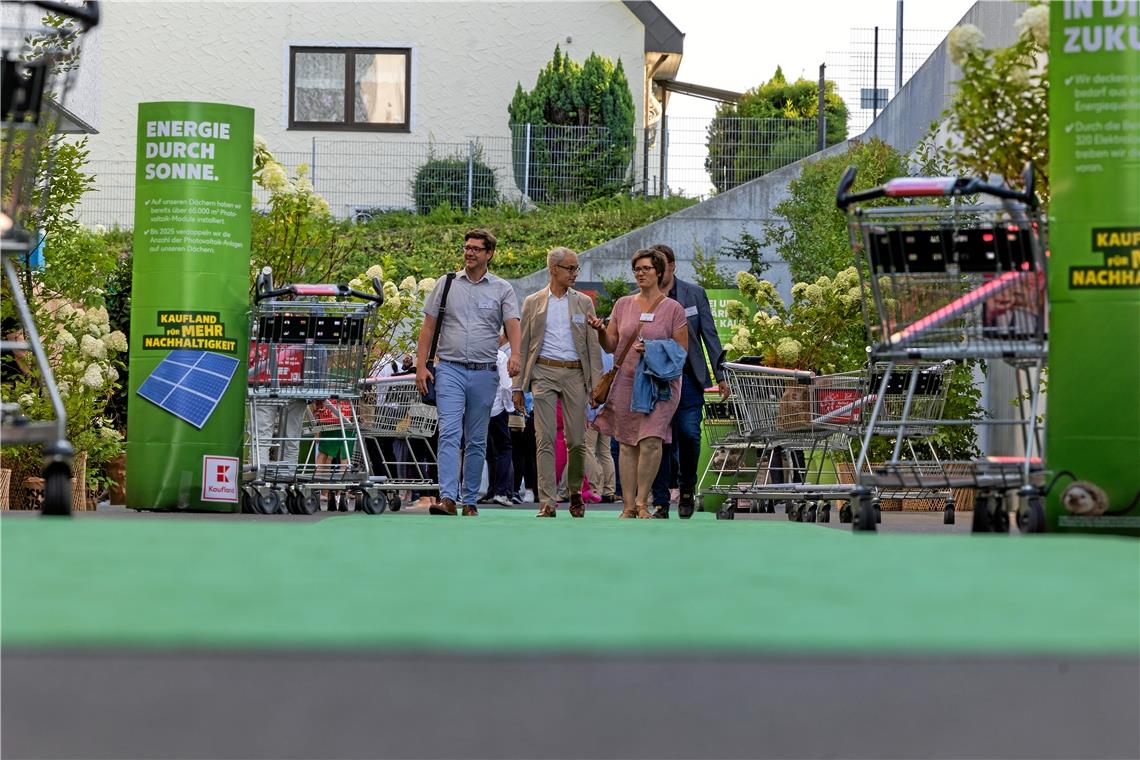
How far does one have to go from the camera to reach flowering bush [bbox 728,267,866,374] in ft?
51.0

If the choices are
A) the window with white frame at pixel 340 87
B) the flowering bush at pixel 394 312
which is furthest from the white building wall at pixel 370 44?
the flowering bush at pixel 394 312

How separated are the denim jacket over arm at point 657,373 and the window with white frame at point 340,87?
85.2ft

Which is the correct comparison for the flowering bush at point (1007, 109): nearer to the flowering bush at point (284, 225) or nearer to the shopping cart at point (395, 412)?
the shopping cart at point (395, 412)

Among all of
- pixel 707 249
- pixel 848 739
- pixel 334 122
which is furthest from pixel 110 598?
pixel 334 122

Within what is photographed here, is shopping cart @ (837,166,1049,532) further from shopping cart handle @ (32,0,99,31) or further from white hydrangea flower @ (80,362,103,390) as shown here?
white hydrangea flower @ (80,362,103,390)

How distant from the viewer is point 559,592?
14.7ft

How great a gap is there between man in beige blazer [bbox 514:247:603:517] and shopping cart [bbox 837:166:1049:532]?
4037 millimetres

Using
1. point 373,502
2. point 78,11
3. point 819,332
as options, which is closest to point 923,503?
point 819,332

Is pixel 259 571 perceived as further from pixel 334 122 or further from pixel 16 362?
pixel 334 122

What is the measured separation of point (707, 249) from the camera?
93.1ft

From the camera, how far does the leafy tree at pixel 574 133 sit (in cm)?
3250

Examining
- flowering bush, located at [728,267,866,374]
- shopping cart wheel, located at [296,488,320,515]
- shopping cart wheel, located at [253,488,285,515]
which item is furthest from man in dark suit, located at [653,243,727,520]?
shopping cart wheel, located at [253,488,285,515]

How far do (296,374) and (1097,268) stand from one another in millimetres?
6869

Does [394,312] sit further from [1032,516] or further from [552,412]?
[1032,516]
